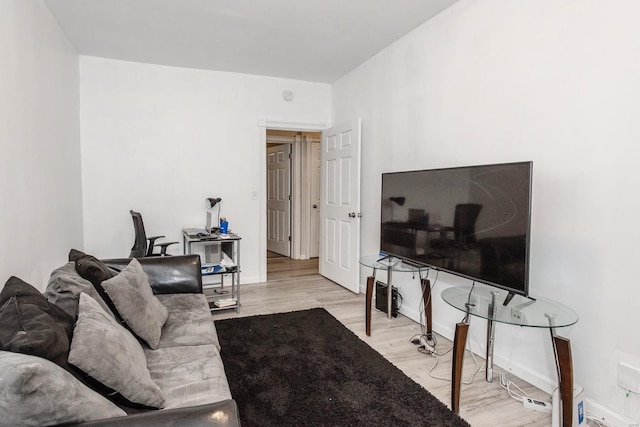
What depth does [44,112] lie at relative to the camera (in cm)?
275

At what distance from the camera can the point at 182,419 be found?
1011 mm

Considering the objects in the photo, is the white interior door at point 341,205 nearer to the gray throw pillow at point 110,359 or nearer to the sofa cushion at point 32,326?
the gray throw pillow at point 110,359

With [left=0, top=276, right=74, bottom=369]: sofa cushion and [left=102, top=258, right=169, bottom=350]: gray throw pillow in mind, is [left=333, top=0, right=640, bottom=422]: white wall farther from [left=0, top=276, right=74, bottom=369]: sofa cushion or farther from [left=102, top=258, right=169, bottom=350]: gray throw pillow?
[left=0, top=276, right=74, bottom=369]: sofa cushion

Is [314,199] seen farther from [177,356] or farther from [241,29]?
[177,356]

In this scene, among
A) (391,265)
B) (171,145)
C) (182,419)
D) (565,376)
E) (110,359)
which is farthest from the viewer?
(171,145)

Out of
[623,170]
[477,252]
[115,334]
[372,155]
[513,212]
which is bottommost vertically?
[115,334]

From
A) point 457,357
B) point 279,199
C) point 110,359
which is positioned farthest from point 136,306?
point 279,199

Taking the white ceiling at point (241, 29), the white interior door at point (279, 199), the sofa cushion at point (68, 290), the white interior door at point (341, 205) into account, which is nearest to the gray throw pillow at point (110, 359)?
the sofa cushion at point (68, 290)

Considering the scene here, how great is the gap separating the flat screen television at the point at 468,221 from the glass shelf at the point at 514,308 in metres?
0.11

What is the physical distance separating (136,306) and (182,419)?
1057 mm

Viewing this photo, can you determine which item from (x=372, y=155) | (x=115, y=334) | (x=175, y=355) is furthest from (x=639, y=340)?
(x=372, y=155)

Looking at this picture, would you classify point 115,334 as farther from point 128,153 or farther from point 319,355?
point 128,153

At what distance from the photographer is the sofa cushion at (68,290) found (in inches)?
62.4

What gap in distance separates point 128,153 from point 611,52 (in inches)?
168
